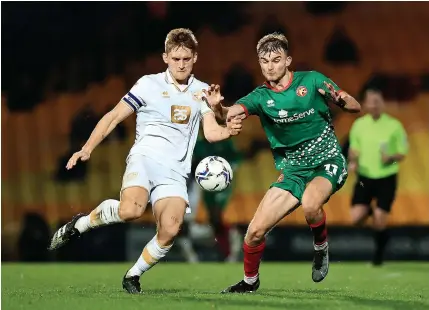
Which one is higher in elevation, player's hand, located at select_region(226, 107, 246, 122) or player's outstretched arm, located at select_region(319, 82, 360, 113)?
player's outstretched arm, located at select_region(319, 82, 360, 113)

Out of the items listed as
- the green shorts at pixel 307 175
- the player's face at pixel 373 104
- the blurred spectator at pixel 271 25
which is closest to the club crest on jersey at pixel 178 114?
the green shorts at pixel 307 175

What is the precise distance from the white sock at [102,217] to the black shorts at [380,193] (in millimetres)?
5293

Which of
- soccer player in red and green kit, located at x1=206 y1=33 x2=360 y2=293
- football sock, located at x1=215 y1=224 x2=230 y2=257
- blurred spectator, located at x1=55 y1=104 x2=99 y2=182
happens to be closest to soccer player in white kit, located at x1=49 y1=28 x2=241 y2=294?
soccer player in red and green kit, located at x1=206 y1=33 x2=360 y2=293

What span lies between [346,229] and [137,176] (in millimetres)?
7730

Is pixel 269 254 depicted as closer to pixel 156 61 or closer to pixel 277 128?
pixel 156 61

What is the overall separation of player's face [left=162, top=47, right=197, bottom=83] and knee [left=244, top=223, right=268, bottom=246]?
1.29 meters

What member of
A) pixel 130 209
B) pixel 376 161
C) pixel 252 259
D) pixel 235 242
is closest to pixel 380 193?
pixel 376 161

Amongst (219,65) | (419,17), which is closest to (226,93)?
(219,65)

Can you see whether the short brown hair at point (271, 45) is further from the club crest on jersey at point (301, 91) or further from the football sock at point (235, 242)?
the football sock at point (235, 242)

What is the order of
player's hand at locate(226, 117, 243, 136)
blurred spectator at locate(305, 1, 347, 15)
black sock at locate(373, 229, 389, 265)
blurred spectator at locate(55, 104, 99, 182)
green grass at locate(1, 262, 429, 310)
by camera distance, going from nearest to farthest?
green grass at locate(1, 262, 429, 310), player's hand at locate(226, 117, 243, 136), black sock at locate(373, 229, 389, 265), blurred spectator at locate(55, 104, 99, 182), blurred spectator at locate(305, 1, 347, 15)

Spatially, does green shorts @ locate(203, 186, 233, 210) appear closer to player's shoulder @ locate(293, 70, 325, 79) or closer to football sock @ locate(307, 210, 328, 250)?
football sock @ locate(307, 210, 328, 250)

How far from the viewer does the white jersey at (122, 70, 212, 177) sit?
7496 mm

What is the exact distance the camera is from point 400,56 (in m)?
16.0

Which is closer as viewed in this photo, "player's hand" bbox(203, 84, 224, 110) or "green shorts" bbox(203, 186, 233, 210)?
"player's hand" bbox(203, 84, 224, 110)
